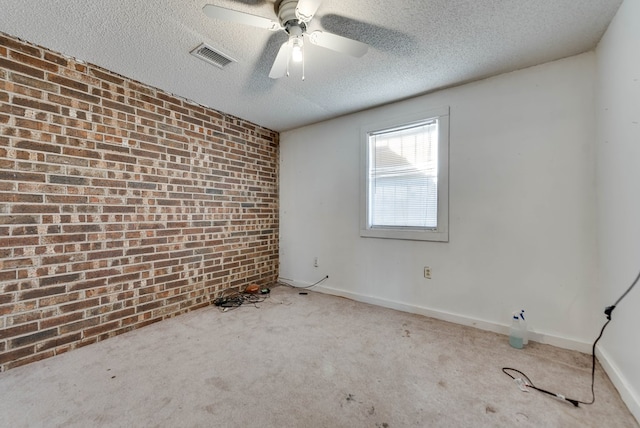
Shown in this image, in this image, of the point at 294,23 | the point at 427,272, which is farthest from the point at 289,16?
the point at 427,272

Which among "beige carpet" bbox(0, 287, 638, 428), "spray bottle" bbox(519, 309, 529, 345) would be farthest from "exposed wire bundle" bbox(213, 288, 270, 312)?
"spray bottle" bbox(519, 309, 529, 345)

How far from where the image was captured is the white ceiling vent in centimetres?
204

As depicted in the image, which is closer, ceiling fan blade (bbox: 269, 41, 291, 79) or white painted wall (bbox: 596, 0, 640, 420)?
white painted wall (bbox: 596, 0, 640, 420)

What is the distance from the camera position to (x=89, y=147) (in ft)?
7.32

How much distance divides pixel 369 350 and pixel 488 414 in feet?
2.79

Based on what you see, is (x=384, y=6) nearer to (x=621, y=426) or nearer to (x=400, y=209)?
(x=400, y=209)

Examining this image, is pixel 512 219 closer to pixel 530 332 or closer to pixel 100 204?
pixel 530 332

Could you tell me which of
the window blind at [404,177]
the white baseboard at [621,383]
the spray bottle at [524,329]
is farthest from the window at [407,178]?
the white baseboard at [621,383]

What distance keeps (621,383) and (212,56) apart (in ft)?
11.5

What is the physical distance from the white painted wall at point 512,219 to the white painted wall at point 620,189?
0.13 metres

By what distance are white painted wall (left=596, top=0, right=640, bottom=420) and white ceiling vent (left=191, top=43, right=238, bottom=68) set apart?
2584mm

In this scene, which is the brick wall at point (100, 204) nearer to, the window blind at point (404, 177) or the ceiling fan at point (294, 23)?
the ceiling fan at point (294, 23)

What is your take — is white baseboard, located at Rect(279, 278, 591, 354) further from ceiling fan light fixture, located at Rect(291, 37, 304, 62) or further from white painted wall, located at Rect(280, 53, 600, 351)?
ceiling fan light fixture, located at Rect(291, 37, 304, 62)

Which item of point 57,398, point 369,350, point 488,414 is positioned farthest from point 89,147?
point 488,414
